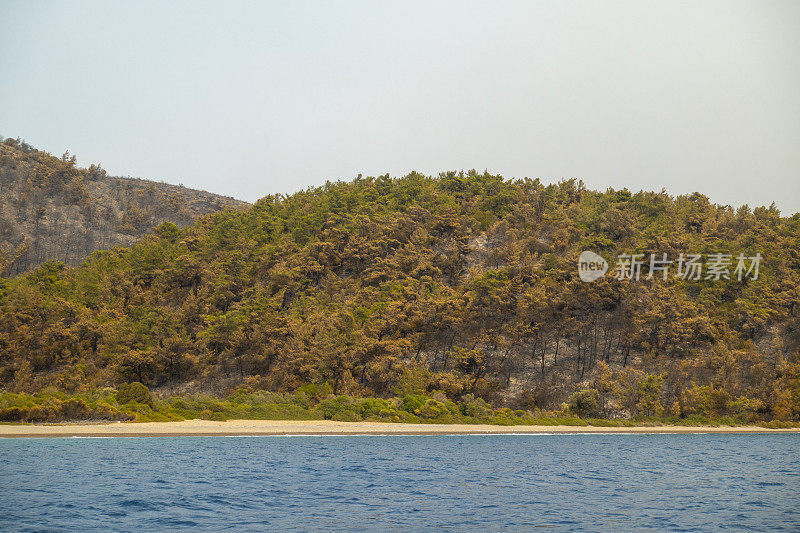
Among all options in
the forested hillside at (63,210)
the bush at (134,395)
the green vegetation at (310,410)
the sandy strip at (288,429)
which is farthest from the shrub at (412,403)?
the forested hillside at (63,210)

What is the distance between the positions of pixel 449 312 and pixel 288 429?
23444mm

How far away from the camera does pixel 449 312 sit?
184 feet

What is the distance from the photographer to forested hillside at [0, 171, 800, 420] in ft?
166

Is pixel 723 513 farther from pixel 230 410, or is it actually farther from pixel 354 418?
pixel 230 410

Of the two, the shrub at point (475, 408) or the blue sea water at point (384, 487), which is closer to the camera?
the blue sea water at point (384, 487)

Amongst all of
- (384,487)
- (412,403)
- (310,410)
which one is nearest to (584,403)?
(412,403)

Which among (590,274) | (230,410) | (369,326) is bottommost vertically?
(230,410)

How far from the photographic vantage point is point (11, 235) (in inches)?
3824

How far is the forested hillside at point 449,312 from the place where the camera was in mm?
50656

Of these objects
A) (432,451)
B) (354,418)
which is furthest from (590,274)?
(432,451)

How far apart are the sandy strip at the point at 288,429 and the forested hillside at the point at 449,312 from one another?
4.23 meters

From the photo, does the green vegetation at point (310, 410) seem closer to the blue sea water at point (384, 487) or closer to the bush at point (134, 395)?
the bush at point (134, 395)

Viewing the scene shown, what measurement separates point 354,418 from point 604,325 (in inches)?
1106

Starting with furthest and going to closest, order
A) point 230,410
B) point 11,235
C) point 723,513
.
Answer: point 11,235 < point 230,410 < point 723,513
